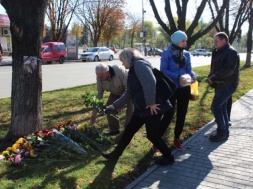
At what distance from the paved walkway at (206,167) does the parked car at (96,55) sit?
2713 centimetres

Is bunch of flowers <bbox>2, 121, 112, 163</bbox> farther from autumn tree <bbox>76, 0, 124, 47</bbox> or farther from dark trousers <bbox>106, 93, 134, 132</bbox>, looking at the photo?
autumn tree <bbox>76, 0, 124, 47</bbox>

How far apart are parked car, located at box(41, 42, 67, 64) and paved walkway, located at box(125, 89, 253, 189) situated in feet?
75.7

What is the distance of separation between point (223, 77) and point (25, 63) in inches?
127

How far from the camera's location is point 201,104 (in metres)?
9.42

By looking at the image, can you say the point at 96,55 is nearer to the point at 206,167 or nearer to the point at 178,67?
the point at 178,67

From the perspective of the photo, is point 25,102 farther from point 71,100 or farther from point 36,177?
point 71,100

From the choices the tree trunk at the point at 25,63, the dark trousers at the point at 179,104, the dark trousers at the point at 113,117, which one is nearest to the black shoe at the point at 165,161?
the dark trousers at the point at 179,104

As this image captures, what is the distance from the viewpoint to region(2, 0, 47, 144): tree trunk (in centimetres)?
502

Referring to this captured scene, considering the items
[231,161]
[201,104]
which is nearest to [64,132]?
[231,161]

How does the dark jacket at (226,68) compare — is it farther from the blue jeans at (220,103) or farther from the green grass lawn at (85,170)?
the green grass lawn at (85,170)

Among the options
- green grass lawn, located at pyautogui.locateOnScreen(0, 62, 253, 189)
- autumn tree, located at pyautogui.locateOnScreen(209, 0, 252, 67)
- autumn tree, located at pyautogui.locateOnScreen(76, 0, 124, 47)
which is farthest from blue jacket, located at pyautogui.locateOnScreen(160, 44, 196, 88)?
autumn tree, located at pyautogui.locateOnScreen(76, 0, 124, 47)

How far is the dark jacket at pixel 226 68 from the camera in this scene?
5.46m

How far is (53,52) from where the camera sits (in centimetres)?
2839

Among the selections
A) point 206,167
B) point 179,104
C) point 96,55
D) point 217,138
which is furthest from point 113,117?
point 96,55
